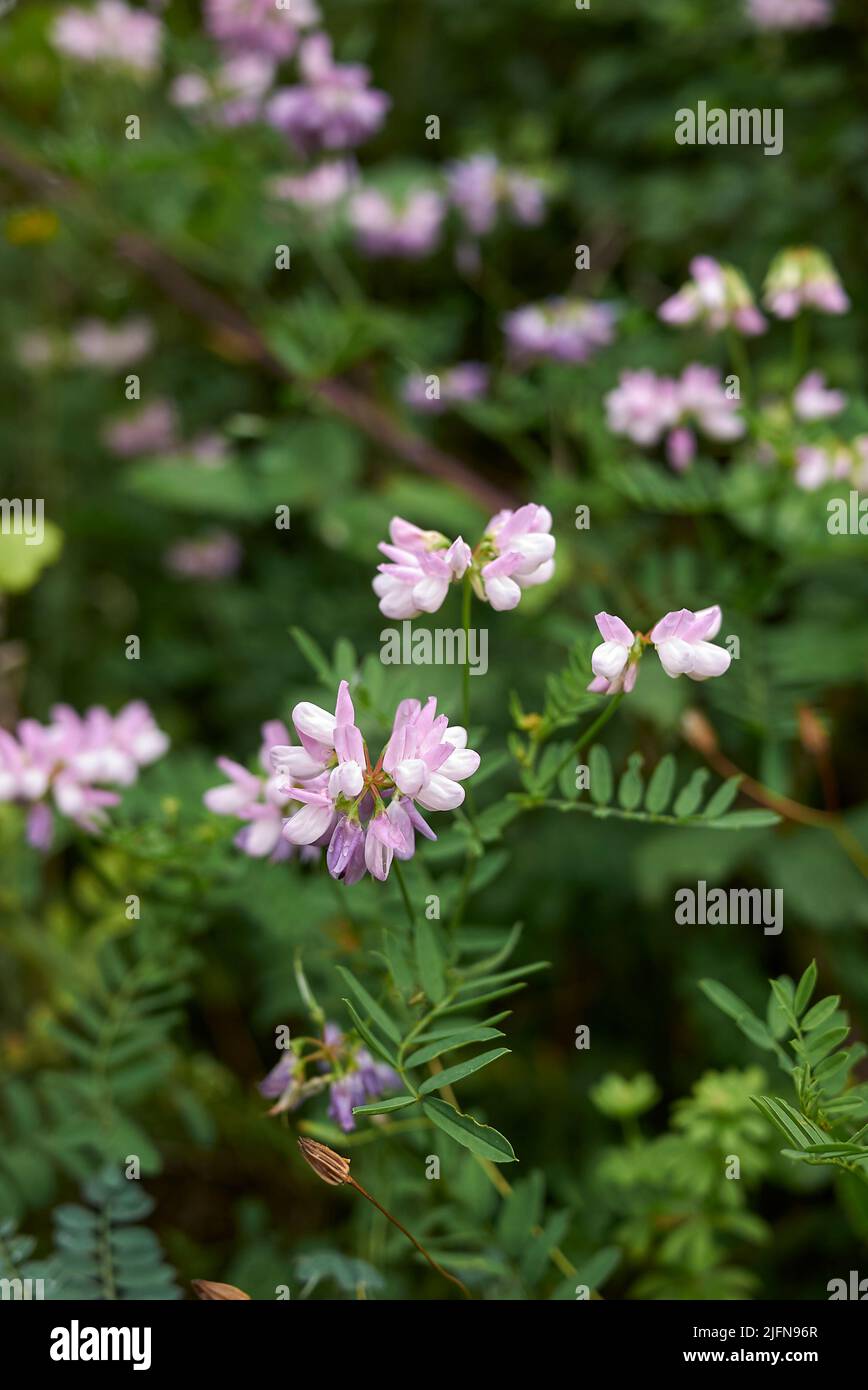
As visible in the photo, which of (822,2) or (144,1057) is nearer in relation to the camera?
(144,1057)

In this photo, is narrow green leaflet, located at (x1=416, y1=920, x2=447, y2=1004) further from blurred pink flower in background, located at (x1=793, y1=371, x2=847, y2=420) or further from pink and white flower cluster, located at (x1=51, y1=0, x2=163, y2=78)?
pink and white flower cluster, located at (x1=51, y1=0, x2=163, y2=78)

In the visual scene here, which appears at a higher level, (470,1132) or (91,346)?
(91,346)

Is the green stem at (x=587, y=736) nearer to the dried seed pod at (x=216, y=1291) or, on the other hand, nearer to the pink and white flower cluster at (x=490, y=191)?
the dried seed pod at (x=216, y=1291)

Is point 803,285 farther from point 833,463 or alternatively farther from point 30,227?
point 30,227

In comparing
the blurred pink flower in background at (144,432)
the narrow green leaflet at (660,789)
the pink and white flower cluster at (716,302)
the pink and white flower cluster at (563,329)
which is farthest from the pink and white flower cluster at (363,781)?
the blurred pink flower in background at (144,432)

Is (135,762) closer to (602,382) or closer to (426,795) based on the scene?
(426,795)

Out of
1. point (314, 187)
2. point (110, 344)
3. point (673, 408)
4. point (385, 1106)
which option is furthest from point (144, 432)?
point (385, 1106)
